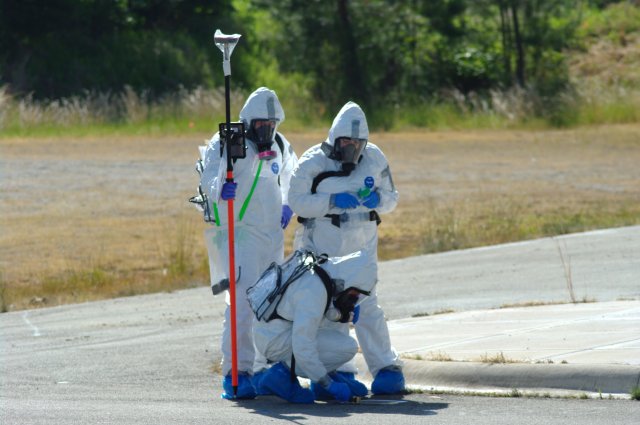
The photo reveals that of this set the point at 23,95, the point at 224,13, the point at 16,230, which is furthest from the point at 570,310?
the point at 224,13

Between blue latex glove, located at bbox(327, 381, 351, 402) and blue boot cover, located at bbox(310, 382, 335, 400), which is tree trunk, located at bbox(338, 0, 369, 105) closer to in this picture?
blue boot cover, located at bbox(310, 382, 335, 400)

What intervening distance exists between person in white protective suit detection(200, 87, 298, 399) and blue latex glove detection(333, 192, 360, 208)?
68 cm

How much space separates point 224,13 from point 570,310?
40920 mm

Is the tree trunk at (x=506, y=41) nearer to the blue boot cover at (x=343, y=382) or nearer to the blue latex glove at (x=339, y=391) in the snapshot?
the blue boot cover at (x=343, y=382)

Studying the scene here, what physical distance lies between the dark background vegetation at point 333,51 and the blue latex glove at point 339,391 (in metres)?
34.8

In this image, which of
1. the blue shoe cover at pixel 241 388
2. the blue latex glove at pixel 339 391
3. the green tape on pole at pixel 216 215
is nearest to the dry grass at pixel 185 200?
the green tape on pole at pixel 216 215

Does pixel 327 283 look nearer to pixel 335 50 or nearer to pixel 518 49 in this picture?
pixel 518 49

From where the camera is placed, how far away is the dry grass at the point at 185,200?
17.8 m

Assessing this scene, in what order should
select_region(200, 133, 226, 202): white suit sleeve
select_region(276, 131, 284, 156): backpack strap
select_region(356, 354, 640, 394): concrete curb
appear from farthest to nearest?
1. select_region(276, 131, 284, 156): backpack strap
2. select_region(200, 133, 226, 202): white suit sleeve
3. select_region(356, 354, 640, 394): concrete curb

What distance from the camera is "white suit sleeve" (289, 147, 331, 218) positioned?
920 cm

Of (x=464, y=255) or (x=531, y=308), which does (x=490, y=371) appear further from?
(x=464, y=255)

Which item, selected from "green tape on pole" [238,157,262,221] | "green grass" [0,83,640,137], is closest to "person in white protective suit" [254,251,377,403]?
"green tape on pole" [238,157,262,221]

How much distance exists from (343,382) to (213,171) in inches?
71.1

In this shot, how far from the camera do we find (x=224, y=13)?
5138cm
